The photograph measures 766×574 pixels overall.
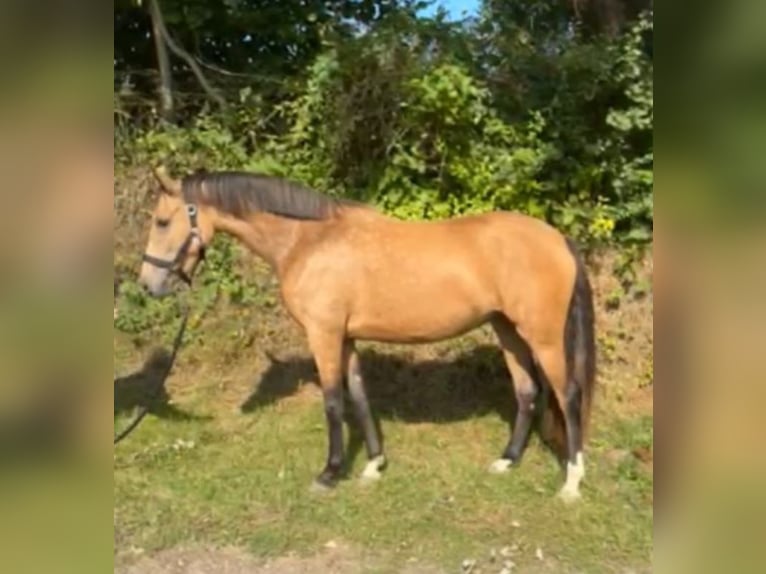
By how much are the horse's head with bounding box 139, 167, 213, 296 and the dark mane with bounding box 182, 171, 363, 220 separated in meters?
0.07

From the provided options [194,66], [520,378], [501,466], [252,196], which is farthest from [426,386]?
[194,66]

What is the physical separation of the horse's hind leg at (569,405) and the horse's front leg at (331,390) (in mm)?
906

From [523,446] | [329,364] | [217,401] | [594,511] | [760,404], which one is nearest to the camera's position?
[760,404]

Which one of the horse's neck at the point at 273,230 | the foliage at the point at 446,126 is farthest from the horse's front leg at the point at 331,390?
the foliage at the point at 446,126

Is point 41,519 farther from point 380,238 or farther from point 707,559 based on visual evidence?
point 380,238

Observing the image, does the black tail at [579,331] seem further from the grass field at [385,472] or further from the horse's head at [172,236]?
the horse's head at [172,236]

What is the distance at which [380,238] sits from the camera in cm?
378

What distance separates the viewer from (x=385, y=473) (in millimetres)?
3918

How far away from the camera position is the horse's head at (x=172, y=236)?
3752mm

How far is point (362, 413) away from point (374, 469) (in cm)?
28

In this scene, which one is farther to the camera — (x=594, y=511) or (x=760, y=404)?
(x=594, y=511)

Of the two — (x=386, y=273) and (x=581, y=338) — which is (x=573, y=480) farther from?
(x=386, y=273)

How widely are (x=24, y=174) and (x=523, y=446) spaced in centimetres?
351

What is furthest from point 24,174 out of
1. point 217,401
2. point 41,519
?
point 217,401
